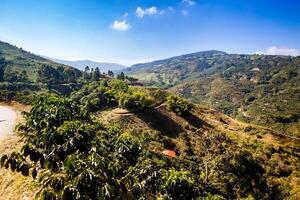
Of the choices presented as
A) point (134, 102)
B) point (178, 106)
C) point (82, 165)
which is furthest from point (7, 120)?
point (178, 106)

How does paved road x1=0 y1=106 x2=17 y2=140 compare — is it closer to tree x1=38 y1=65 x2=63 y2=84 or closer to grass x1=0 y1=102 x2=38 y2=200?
grass x1=0 y1=102 x2=38 y2=200

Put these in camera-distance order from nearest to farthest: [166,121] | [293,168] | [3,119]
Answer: [3,119] < [293,168] < [166,121]

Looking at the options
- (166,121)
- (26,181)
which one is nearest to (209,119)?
(166,121)

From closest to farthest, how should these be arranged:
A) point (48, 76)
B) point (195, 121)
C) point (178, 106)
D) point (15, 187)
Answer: point (15, 187) < point (195, 121) < point (178, 106) < point (48, 76)

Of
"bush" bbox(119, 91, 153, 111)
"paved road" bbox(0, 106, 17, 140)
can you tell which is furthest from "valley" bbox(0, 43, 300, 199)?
"paved road" bbox(0, 106, 17, 140)

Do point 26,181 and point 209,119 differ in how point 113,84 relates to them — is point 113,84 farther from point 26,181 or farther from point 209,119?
point 26,181

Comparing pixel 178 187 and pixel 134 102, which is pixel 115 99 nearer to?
pixel 134 102
